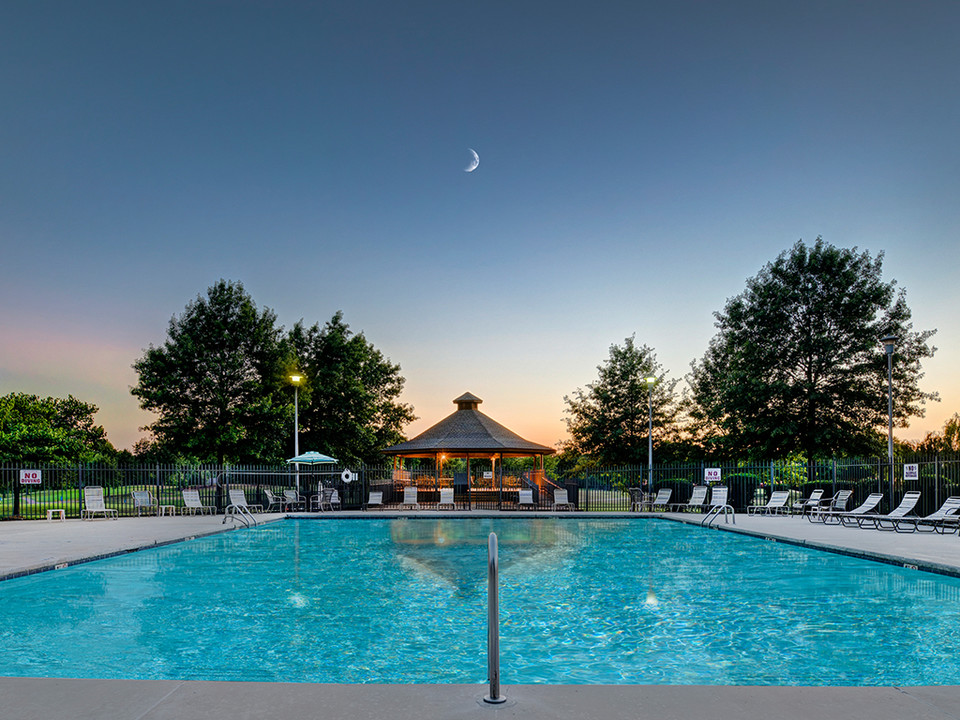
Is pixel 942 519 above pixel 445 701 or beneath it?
beneath

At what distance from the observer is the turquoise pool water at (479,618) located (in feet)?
18.9

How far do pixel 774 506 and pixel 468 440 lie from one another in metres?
12.7

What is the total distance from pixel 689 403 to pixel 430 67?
1083 inches

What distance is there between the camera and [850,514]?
17266mm

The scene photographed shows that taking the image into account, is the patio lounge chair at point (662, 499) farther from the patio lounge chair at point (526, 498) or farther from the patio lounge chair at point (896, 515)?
the patio lounge chair at point (896, 515)

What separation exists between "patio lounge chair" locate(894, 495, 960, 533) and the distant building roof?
15.1 metres

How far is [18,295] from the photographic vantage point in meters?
22.0

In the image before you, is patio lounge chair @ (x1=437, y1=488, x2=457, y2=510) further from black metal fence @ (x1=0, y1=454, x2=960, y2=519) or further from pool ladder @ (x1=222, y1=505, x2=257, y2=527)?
pool ladder @ (x1=222, y1=505, x2=257, y2=527)

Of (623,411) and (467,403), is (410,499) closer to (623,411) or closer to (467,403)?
(467,403)

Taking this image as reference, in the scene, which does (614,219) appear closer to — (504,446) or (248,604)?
(504,446)

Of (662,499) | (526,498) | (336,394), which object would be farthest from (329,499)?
(336,394)

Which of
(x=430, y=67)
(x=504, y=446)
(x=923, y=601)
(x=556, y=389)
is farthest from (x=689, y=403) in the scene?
(x=923, y=601)

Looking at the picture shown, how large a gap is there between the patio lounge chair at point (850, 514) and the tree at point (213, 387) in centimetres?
2596

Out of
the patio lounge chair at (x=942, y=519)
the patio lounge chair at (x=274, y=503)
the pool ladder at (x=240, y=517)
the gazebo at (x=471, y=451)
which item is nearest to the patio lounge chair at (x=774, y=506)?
the patio lounge chair at (x=942, y=519)
